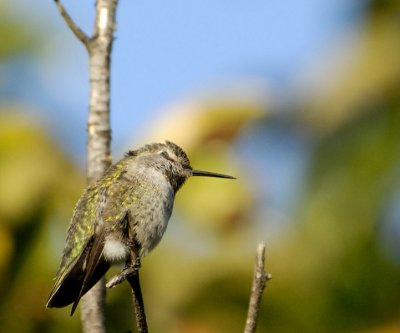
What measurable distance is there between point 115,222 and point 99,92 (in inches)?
25.1

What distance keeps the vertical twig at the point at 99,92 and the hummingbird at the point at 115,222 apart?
105 mm

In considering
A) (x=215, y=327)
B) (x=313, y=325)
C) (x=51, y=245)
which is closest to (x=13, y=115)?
(x=51, y=245)

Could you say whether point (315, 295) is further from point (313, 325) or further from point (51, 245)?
point (51, 245)

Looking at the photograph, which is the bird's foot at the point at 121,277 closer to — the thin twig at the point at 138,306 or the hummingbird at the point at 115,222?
the thin twig at the point at 138,306

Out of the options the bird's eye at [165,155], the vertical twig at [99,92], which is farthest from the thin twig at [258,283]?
the bird's eye at [165,155]

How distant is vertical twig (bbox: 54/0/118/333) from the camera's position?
4.74 meters

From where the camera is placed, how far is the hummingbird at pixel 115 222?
4.52 meters

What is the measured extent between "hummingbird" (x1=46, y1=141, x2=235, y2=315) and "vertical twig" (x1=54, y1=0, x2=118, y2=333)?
0.35 feet

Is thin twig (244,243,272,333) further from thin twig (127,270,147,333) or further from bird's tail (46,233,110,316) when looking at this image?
bird's tail (46,233,110,316)

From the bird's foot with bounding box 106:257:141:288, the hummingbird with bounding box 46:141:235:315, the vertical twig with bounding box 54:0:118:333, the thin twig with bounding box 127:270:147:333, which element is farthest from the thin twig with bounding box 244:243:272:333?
the vertical twig with bounding box 54:0:118:333

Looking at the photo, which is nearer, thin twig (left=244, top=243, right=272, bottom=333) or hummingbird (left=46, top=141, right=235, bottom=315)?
thin twig (left=244, top=243, right=272, bottom=333)

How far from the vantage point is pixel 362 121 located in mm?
6031

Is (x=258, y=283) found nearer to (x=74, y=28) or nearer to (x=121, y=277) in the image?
(x=121, y=277)

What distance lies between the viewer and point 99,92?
4758mm
